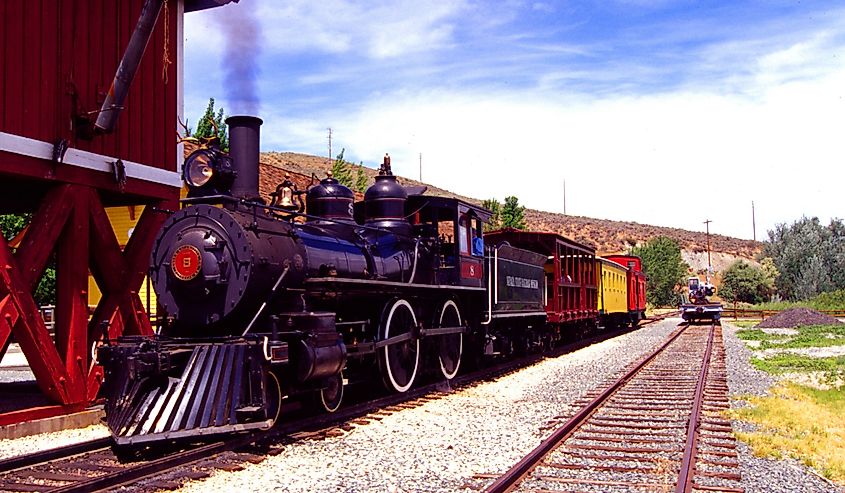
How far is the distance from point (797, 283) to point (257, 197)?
183ft

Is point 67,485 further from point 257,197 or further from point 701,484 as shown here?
point 701,484

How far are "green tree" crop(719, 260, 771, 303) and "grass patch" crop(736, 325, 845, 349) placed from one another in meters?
34.5

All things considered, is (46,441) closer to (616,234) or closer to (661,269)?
(661,269)

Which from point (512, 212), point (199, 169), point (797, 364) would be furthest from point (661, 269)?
point (199, 169)

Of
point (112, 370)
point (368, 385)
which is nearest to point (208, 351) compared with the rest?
point (112, 370)

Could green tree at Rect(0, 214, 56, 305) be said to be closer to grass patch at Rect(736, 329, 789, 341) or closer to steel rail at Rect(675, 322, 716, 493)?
steel rail at Rect(675, 322, 716, 493)

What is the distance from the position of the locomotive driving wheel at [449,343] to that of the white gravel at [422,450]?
93 cm

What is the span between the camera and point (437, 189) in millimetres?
109312

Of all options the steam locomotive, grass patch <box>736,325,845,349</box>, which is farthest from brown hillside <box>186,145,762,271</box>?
the steam locomotive

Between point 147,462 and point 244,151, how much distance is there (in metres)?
3.78

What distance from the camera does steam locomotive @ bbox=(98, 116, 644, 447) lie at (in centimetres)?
739

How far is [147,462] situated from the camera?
22.8 feet

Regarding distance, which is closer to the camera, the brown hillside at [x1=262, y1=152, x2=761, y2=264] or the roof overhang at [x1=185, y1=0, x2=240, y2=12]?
the roof overhang at [x1=185, y1=0, x2=240, y2=12]

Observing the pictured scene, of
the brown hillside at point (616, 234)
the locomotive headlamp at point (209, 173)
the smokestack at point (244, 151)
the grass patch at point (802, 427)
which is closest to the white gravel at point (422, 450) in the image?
the grass patch at point (802, 427)
